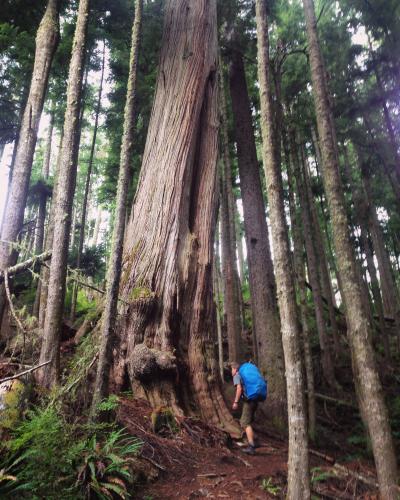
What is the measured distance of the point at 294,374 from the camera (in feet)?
11.4

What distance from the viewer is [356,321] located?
13.1ft

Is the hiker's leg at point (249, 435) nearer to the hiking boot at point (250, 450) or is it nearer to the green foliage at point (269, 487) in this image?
the hiking boot at point (250, 450)

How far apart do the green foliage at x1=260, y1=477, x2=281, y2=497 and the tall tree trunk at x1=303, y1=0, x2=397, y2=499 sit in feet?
3.36

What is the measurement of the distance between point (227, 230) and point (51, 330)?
5913mm

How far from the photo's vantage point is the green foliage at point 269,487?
379 centimetres

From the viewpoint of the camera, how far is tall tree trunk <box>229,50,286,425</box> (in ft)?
24.7

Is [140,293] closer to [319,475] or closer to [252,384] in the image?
[252,384]

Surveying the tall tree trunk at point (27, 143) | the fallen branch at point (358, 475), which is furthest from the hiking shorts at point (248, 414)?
the tall tree trunk at point (27, 143)

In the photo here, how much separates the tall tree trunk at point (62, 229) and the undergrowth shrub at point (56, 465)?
2.11 ft

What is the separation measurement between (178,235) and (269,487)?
12.4ft

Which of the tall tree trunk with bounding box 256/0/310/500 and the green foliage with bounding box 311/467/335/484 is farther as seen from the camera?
the green foliage with bounding box 311/467/335/484

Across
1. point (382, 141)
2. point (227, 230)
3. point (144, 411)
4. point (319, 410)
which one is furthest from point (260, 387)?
point (382, 141)

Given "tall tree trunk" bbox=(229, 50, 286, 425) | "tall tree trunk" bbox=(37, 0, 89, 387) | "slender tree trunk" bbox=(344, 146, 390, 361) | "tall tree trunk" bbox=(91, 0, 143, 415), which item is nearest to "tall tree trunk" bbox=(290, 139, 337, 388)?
"tall tree trunk" bbox=(229, 50, 286, 425)

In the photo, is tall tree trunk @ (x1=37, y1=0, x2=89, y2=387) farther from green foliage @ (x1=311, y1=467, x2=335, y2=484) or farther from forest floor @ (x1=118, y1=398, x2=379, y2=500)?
green foliage @ (x1=311, y1=467, x2=335, y2=484)
